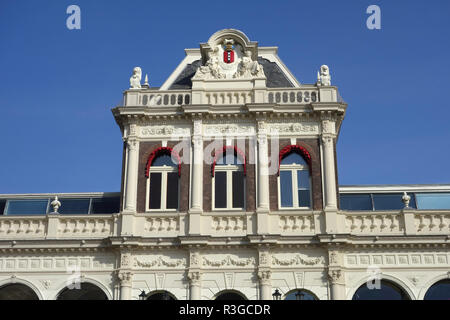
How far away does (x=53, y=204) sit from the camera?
109ft

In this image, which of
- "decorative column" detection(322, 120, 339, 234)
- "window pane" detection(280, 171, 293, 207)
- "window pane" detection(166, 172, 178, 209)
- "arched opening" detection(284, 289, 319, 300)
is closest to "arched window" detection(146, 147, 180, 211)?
"window pane" detection(166, 172, 178, 209)

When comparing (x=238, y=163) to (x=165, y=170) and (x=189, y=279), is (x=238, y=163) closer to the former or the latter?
(x=165, y=170)

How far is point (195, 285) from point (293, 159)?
8.38 m

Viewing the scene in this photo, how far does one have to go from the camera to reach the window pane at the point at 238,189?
33.0 meters

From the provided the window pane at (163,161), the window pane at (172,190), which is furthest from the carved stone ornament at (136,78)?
the window pane at (172,190)

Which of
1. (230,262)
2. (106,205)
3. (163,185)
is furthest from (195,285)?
(106,205)

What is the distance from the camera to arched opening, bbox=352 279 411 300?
102 ft

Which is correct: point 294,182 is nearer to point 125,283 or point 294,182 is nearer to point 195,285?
point 195,285

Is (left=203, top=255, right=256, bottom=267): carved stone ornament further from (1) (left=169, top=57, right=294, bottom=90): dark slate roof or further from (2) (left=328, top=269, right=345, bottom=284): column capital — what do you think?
(1) (left=169, top=57, right=294, bottom=90): dark slate roof

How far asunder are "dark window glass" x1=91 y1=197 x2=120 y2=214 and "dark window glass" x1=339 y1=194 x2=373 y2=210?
12.3 m

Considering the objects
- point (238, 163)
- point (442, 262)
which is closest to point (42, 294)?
point (238, 163)

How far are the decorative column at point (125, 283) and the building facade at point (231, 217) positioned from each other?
1.9 inches

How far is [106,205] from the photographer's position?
3597 centimetres

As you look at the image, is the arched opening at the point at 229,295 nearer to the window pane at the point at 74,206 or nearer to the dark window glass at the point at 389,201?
the dark window glass at the point at 389,201
